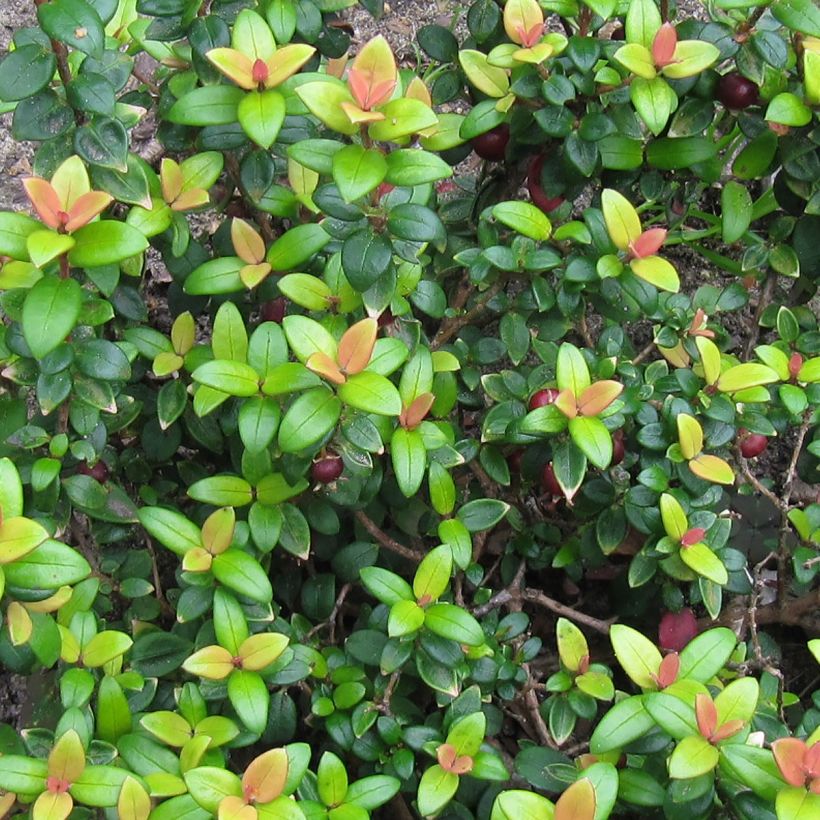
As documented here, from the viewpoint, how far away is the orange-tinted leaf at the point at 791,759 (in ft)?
3.59

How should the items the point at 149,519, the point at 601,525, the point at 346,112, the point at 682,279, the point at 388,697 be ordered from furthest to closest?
the point at 682,279
the point at 601,525
the point at 388,697
the point at 149,519
the point at 346,112

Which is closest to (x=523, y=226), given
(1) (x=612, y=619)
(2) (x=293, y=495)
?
(2) (x=293, y=495)

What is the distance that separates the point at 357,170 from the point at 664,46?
0.52 m

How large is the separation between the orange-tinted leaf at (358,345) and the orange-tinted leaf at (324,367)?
0.8 inches

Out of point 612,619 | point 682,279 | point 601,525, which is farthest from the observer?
point 682,279

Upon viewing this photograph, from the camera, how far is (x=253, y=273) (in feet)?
4.81

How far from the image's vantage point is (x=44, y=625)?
1.29 meters

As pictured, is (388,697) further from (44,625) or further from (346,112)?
(346,112)

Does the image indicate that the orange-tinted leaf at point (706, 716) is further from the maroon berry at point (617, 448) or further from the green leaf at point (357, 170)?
the green leaf at point (357, 170)

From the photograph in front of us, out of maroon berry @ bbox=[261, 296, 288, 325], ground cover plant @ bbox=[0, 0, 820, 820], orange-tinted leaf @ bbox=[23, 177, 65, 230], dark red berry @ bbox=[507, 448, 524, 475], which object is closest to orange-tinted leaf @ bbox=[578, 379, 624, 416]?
ground cover plant @ bbox=[0, 0, 820, 820]

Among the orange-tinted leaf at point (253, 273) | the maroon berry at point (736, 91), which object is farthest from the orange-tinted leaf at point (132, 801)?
the maroon berry at point (736, 91)

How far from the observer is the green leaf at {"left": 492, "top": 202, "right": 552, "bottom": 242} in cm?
157

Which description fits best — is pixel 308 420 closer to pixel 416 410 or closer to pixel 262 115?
pixel 416 410

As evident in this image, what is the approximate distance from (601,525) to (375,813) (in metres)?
0.62
